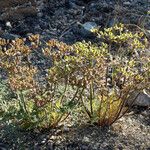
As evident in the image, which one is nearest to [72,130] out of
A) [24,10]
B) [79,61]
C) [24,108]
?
[24,108]

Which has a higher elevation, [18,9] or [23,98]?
[23,98]

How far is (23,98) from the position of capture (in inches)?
135

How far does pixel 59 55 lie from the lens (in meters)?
3.32

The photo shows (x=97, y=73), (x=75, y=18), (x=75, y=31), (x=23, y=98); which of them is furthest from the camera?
(x=75, y=18)

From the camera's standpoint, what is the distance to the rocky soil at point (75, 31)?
11.7 ft

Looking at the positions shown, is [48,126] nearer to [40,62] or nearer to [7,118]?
[7,118]

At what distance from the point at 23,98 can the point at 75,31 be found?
2.04m

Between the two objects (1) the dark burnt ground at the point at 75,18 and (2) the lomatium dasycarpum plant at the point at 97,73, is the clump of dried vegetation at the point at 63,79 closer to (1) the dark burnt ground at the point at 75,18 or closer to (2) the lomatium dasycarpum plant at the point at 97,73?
(2) the lomatium dasycarpum plant at the point at 97,73

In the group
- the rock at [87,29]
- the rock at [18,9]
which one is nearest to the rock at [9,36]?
the rock at [18,9]

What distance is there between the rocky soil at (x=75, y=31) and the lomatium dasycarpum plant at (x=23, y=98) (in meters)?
0.10

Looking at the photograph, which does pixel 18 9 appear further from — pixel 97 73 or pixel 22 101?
pixel 97 73

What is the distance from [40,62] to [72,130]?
3.76ft

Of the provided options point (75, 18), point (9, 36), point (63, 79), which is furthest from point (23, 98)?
point (75, 18)

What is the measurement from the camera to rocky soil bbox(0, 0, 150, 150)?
11.7 ft
